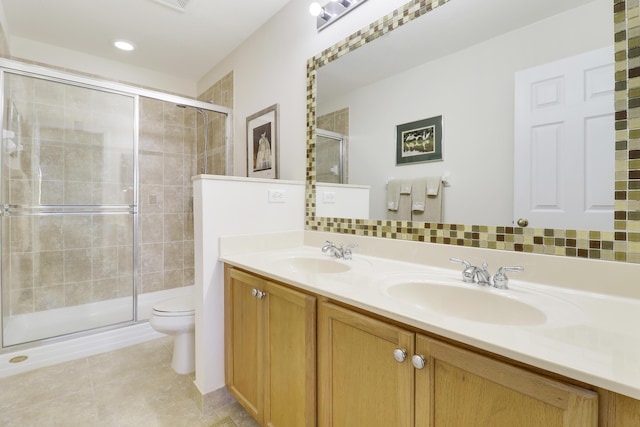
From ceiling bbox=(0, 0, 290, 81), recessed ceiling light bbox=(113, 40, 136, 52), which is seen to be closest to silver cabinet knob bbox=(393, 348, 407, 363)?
ceiling bbox=(0, 0, 290, 81)

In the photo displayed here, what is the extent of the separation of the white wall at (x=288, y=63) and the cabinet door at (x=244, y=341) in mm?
849

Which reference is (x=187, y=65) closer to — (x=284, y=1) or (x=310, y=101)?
(x=284, y=1)

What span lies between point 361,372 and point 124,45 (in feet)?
10.1

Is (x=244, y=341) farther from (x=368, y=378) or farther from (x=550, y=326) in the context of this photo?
(x=550, y=326)

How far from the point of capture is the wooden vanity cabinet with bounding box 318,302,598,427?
0.55 meters

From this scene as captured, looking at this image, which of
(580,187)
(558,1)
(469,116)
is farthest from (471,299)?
(558,1)

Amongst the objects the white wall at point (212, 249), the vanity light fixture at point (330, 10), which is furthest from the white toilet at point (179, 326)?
A: the vanity light fixture at point (330, 10)

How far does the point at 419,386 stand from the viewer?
2.37 ft


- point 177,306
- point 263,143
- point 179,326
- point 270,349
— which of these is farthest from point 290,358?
point 263,143

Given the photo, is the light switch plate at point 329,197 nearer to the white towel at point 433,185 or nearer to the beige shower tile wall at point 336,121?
the beige shower tile wall at point 336,121

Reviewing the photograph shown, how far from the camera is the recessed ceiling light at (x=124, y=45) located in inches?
97.1

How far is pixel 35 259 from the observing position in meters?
2.41

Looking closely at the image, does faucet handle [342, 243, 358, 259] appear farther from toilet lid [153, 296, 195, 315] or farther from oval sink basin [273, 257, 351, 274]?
toilet lid [153, 296, 195, 315]

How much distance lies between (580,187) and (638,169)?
0.13 m
